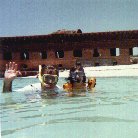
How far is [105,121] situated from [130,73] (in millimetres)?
25243

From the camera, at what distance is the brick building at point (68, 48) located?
140ft

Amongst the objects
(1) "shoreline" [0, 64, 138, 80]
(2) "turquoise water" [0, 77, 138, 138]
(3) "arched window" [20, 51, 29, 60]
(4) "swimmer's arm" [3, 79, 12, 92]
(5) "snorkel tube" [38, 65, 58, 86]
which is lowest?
(2) "turquoise water" [0, 77, 138, 138]

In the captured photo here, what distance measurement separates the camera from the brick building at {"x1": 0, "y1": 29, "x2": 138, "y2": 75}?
140 feet

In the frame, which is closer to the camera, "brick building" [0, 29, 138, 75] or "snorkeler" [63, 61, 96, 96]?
"snorkeler" [63, 61, 96, 96]

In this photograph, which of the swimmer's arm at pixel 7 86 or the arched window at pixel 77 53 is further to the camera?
the arched window at pixel 77 53

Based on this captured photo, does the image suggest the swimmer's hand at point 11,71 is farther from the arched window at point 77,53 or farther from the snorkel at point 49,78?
the arched window at point 77,53

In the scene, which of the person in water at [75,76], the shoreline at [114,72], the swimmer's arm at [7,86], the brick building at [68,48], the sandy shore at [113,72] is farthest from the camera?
the brick building at [68,48]

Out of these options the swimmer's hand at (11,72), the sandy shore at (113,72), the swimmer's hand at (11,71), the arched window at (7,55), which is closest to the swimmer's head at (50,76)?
the swimmer's hand at (11,72)

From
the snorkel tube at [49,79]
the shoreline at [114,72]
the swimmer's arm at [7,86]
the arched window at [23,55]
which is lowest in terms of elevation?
the swimmer's arm at [7,86]

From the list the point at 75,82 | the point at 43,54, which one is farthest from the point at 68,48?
the point at 75,82

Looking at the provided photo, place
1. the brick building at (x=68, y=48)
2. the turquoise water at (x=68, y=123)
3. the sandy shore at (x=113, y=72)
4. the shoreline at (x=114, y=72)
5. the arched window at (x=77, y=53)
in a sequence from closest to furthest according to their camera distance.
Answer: the turquoise water at (x=68, y=123)
the shoreline at (x=114, y=72)
the sandy shore at (x=113, y=72)
the brick building at (x=68, y=48)
the arched window at (x=77, y=53)

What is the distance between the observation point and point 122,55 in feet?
141

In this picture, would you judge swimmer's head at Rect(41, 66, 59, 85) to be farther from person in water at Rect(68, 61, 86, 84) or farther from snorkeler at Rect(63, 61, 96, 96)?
person in water at Rect(68, 61, 86, 84)

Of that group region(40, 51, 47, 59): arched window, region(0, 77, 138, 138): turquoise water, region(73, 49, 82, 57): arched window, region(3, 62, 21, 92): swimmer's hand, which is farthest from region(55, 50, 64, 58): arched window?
region(0, 77, 138, 138): turquoise water
